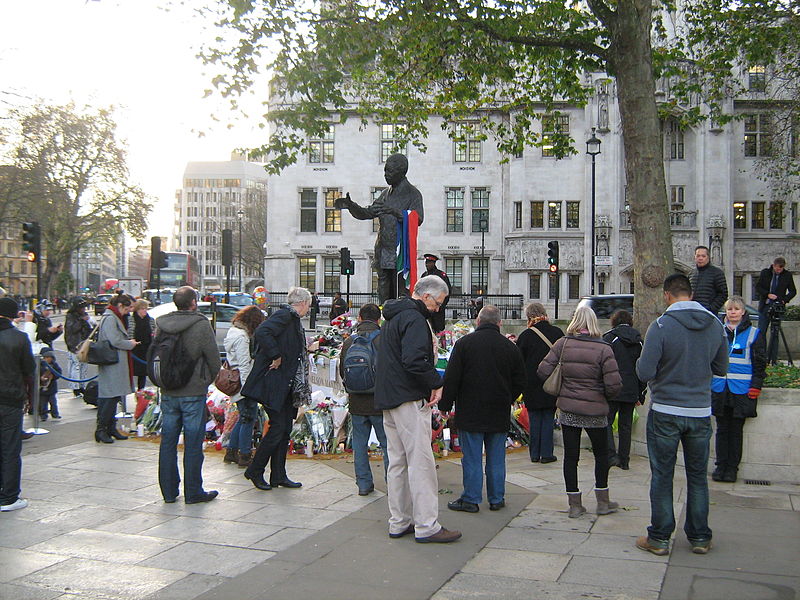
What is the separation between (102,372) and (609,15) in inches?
375

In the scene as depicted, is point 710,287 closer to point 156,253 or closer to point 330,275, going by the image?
point 156,253

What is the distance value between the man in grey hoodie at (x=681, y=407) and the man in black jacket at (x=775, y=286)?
32.2 feet

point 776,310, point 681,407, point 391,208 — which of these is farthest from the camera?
point 776,310

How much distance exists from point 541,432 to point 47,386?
7799 millimetres

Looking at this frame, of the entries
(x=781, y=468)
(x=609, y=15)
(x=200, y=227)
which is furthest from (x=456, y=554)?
(x=200, y=227)

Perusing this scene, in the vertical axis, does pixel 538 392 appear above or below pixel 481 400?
below

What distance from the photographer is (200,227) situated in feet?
465

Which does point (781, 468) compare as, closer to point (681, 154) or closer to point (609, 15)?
point (609, 15)

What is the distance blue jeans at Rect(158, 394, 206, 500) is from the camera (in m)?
6.96

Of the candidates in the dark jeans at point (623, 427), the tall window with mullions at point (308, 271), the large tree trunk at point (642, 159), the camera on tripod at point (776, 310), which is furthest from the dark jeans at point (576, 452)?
the tall window with mullions at point (308, 271)

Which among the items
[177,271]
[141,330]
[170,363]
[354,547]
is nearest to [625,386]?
[354,547]

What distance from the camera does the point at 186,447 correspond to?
699 cm

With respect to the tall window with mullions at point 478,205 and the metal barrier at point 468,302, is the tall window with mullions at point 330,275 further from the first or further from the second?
the tall window with mullions at point 478,205

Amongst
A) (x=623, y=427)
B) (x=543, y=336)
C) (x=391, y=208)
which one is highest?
(x=391, y=208)
